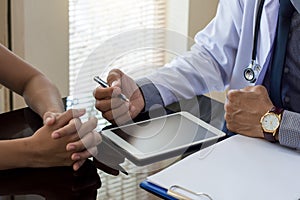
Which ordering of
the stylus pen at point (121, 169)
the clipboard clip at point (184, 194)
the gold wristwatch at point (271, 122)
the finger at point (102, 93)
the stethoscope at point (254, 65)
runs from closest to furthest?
the clipboard clip at point (184, 194) < the stylus pen at point (121, 169) < the gold wristwatch at point (271, 122) < the finger at point (102, 93) < the stethoscope at point (254, 65)

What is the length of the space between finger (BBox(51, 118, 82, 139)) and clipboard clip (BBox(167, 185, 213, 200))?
0.29 metres

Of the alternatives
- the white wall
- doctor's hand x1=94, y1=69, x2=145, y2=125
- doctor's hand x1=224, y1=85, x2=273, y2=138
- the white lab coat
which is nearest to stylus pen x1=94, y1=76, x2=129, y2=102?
doctor's hand x1=94, y1=69, x2=145, y2=125

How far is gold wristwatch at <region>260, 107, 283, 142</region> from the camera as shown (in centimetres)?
132

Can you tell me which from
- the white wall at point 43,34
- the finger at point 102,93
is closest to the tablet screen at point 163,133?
the finger at point 102,93

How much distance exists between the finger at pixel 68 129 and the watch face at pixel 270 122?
1.35 ft

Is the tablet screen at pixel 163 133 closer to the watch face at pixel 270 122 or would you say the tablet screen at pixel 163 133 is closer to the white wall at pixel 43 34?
the watch face at pixel 270 122

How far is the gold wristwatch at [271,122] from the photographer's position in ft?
4.33

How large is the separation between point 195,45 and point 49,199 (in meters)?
0.73

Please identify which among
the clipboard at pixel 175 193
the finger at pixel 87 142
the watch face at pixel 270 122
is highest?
the watch face at pixel 270 122

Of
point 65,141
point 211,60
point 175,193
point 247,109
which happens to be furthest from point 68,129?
point 211,60

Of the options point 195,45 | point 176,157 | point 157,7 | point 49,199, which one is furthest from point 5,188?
point 157,7

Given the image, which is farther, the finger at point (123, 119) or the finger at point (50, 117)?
the finger at point (123, 119)

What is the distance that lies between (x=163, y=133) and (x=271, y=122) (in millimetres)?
249

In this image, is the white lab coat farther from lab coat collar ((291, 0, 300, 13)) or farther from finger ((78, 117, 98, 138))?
finger ((78, 117, 98, 138))
